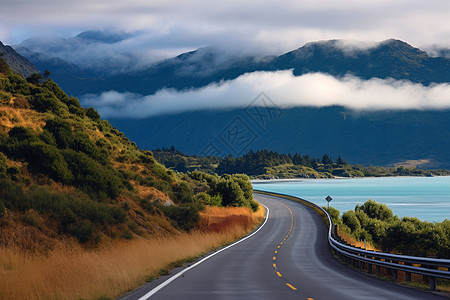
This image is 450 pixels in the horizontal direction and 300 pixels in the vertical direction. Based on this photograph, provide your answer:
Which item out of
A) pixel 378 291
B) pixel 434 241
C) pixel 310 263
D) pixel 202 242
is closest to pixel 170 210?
pixel 202 242

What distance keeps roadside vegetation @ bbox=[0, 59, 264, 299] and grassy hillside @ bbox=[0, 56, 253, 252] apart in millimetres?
68

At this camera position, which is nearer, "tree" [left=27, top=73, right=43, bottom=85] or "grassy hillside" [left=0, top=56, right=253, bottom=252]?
"grassy hillside" [left=0, top=56, right=253, bottom=252]

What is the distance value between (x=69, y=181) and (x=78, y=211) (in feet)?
22.7

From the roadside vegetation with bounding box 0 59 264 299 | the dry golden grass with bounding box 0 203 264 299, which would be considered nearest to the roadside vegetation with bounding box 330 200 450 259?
the roadside vegetation with bounding box 0 59 264 299

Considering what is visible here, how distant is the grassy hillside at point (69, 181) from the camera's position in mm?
26359

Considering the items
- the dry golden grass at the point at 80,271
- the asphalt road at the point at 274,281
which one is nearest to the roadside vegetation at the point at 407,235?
the asphalt road at the point at 274,281

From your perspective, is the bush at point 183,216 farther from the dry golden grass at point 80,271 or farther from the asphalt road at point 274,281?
the dry golden grass at point 80,271

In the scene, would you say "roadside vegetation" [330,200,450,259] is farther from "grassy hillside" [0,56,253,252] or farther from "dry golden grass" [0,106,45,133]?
"dry golden grass" [0,106,45,133]

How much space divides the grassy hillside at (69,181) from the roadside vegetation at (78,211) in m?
0.07

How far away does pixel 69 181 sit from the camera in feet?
116

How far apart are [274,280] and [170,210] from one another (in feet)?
83.9

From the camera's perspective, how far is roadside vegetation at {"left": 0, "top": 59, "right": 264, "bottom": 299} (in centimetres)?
1600

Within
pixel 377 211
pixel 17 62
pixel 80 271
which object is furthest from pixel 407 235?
pixel 17 62

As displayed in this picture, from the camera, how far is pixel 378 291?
16422 millimetres
